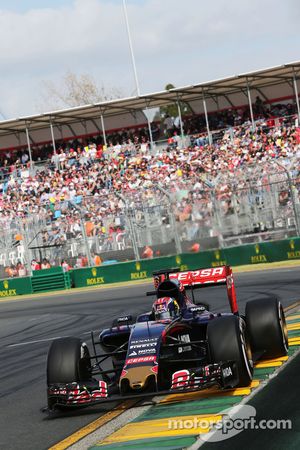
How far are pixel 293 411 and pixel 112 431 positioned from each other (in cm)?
154

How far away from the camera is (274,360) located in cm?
959

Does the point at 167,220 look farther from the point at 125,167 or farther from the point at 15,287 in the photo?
the point at 125,167

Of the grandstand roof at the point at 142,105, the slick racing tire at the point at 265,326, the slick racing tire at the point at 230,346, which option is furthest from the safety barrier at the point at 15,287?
the slick racing tire at the point at 230,346

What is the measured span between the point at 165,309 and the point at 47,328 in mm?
9335

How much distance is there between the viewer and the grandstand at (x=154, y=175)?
26.4 metres

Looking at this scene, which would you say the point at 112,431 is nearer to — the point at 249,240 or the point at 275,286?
the point at 275,286

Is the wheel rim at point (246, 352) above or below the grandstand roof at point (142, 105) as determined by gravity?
below

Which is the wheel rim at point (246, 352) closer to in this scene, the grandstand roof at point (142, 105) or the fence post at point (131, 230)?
the fence post at point (131, 230)

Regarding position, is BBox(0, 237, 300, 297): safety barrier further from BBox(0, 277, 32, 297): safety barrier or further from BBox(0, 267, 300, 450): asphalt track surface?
BBox(0, 267, 300, 450): asphalt track surface

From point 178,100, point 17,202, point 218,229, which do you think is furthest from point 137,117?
point 218,229

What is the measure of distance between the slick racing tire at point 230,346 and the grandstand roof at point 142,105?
2890 cm

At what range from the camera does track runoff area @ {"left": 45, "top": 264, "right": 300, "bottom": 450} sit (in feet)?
21.0

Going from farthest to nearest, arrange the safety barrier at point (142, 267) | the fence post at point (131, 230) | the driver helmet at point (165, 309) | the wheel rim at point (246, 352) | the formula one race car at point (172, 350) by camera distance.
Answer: the fence post at point (131, 230) → the safety barrier at point (142, 267) → the driver helmet at point (165, 309) → the wheel rim at point (246, 352) → the formula one race car at point (172, 350)

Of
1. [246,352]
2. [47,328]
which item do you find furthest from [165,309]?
[47,328]
